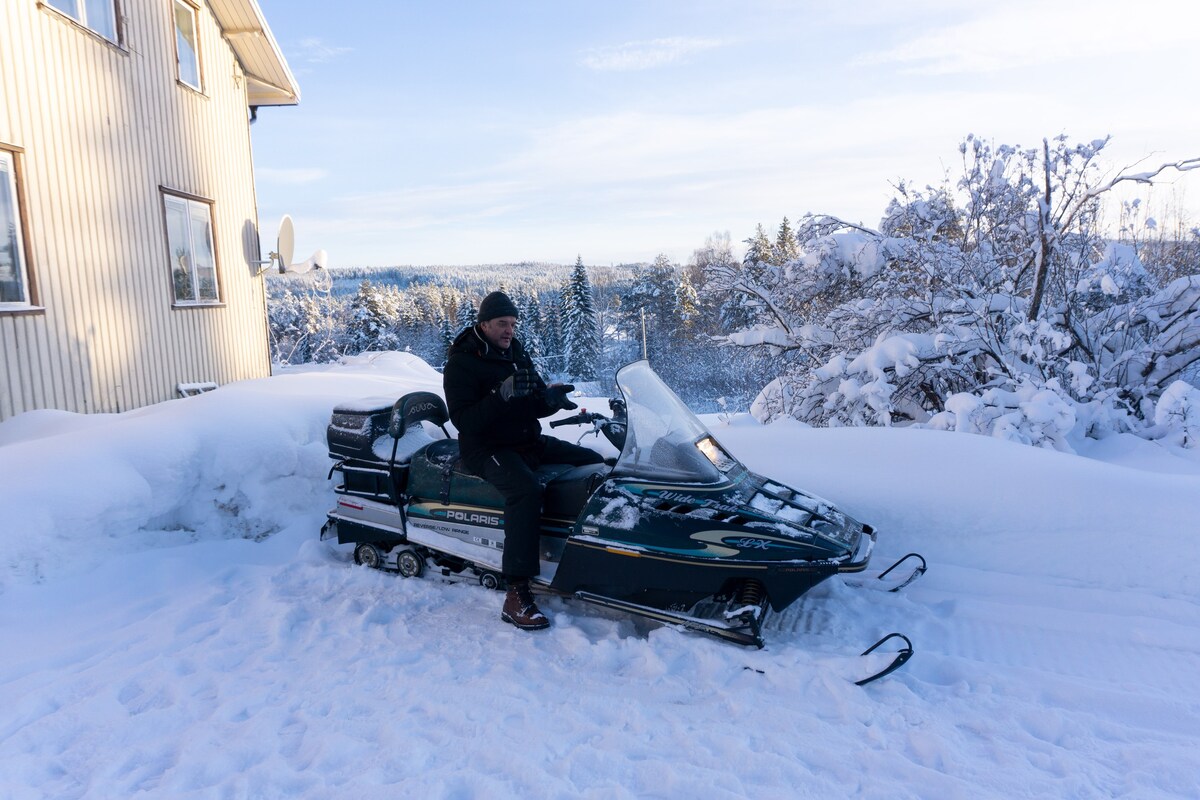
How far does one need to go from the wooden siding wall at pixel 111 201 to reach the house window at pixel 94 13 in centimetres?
15

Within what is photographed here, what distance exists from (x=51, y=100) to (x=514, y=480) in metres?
5.82

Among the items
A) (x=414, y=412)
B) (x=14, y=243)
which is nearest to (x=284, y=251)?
(x=14, y=243)

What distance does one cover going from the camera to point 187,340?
8000 mm

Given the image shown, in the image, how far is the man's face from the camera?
3920mm

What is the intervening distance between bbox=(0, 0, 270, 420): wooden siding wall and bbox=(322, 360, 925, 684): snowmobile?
3600 millimetres

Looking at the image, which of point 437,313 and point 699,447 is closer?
point 699,447

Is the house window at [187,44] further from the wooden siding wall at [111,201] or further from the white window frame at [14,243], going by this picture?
the white window frame at [14,243]

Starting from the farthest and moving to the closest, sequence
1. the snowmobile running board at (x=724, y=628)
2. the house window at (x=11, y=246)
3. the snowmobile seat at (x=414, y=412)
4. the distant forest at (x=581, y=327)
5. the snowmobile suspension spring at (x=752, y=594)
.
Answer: the distant forest at (x=581, y=327) < the house window at (x=11, y=246) < the snowmobile seat at (x=414, y=412) < the snowmobile suspension spring at (x=752, y=594) < the snowmobile running board at (x=724, y=628)

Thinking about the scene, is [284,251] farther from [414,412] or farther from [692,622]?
[692,622]

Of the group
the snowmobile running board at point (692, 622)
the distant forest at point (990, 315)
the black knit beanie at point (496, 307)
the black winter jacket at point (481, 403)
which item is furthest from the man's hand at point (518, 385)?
the distant forest at point (990, 315)

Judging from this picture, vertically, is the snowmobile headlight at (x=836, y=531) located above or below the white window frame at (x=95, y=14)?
below

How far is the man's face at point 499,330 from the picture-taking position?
392 centimetres

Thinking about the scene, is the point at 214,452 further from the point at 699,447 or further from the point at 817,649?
the point at 817,649

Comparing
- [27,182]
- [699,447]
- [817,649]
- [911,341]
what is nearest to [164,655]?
[699,447]
